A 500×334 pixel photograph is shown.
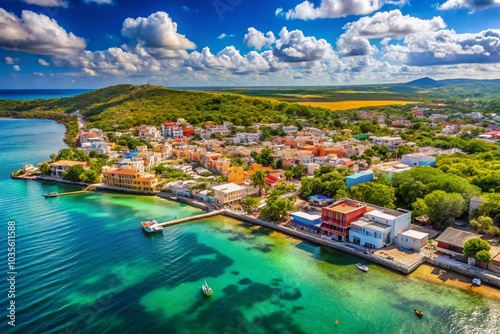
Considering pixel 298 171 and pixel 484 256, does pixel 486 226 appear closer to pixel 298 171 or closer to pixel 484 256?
pixel 484 256

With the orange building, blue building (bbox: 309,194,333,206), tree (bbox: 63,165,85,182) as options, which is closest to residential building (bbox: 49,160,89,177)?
tree (bbox: 63,165,85,182)

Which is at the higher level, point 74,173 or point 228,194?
point 74,173

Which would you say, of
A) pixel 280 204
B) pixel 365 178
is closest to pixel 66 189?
pixel 280 204

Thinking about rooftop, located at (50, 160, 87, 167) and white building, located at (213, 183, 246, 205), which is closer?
white building, located at (213, 183, 246, 205)

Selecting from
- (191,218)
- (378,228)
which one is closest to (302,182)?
(191,218)

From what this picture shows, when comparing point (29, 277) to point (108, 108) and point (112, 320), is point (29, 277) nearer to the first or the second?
point (112, 320)

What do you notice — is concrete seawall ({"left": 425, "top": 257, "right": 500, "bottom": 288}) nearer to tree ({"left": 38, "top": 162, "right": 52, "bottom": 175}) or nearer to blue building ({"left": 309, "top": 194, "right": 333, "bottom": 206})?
blue building ({"left": 309, "top": 194, "right": 333, "bottom": 206})
